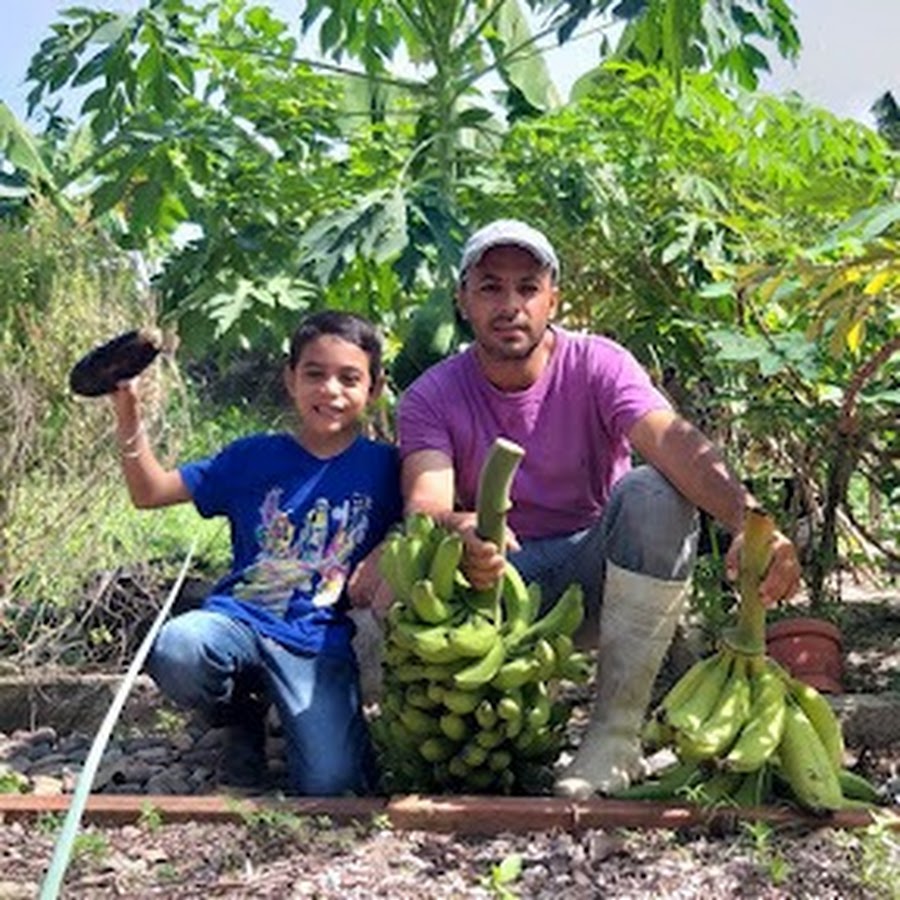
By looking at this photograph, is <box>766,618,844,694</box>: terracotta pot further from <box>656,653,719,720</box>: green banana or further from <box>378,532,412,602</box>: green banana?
<box>378,532,412,602</box>: green banana

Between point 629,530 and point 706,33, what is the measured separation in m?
1.97

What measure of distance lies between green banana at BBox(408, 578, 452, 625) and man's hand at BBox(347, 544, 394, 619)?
14.1 inches

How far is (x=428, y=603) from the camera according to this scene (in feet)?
8.14

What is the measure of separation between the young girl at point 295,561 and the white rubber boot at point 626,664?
1.59 feet

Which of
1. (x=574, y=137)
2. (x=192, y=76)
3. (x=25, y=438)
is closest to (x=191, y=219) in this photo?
(x=192, y=76)

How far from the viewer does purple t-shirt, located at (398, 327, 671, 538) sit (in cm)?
297

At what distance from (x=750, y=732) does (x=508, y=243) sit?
3.61 ft

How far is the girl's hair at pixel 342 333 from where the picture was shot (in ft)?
9.98

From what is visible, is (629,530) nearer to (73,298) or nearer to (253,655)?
(253,655)

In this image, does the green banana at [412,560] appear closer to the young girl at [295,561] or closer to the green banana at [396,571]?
the green banana at [396,571]

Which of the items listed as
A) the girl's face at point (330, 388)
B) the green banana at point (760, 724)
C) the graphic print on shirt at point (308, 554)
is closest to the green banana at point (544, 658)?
the green banana at point (760, 724)

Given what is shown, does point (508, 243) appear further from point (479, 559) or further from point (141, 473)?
point (141, 473)

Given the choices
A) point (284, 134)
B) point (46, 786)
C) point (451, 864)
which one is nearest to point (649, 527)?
point (451, 864)

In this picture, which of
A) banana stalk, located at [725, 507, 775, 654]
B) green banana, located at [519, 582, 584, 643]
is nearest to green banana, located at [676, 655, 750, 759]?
banana stalk, located at [725, 507, 775, 654]
